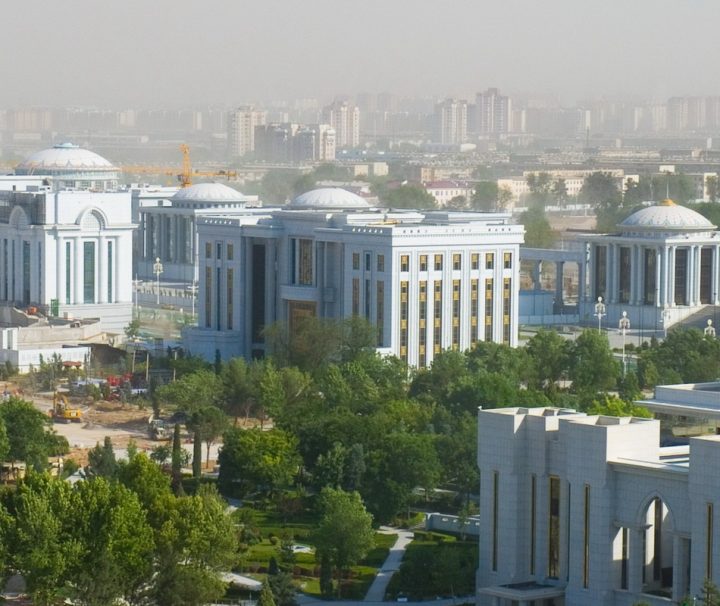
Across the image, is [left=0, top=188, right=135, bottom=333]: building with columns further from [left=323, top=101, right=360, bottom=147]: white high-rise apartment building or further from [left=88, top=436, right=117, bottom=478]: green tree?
[left=323, top=101, right=360, bottom=147]: white high-rise apartment building

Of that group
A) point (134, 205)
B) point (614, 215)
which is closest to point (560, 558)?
point (134, 205)

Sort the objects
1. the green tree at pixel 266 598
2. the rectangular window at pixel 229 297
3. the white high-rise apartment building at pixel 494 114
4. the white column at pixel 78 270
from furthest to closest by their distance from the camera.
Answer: the white high-rise apartment building at pixel 494 114
the white column at pixel 78 270
the rectangular window at pixel 229 297
the green tree at pixel 266 598

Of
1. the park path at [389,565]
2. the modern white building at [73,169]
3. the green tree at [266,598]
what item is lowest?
the park path at [389,565]

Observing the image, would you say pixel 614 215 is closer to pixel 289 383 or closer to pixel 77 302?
pixel 77 302

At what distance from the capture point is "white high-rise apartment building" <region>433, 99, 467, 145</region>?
166625 millimetres

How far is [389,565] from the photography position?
90.2 feet

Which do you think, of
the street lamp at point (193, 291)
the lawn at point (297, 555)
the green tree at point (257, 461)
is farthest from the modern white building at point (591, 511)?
the street lamp at point (193, 291)

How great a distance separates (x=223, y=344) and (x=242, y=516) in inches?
700

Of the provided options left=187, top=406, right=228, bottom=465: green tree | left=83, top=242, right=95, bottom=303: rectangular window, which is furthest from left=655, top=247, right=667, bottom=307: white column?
left=187, top=406, right=228, bottom=465: green tree

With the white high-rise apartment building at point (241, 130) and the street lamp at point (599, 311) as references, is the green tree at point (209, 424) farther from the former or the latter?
the white high-rise apartment building at point (241, 130)

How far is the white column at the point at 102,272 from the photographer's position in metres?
53.8

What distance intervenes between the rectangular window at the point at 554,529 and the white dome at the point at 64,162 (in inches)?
1634

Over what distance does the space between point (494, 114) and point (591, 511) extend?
472 feet

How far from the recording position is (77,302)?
53.4 meters
